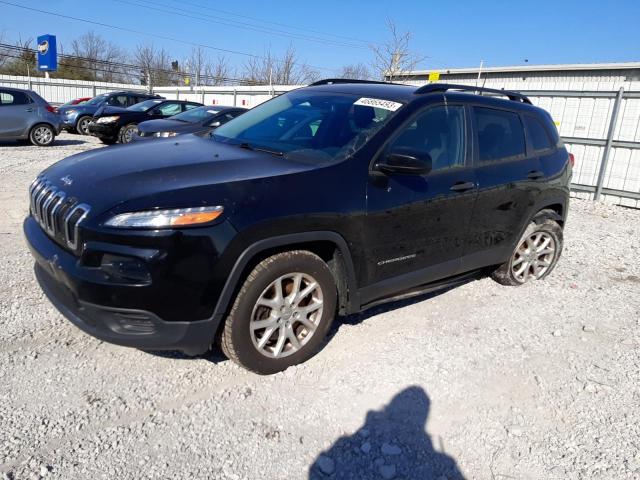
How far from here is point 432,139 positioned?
11.9 feet

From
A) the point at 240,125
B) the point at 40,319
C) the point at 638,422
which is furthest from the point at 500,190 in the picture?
Answer: the point at 40,319

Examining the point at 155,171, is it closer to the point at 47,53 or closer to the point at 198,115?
the point at 198,115

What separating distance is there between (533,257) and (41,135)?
12.9m

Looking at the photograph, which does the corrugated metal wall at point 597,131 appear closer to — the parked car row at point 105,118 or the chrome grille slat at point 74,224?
the parked car row at point 105,118

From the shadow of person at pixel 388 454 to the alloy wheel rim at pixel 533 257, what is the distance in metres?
2.51

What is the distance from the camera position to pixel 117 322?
2.54m

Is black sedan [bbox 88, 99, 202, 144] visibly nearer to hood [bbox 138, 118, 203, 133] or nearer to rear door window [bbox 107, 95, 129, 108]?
hood [bbox 138, 118, 203, 133]

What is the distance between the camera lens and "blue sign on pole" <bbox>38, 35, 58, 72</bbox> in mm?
31719

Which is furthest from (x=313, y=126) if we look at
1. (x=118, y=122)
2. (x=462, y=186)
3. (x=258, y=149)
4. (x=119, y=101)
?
(x=119, y=101)

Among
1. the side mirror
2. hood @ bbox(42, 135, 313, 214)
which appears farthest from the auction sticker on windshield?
hood @ bbox(42, 135, 313, 214)

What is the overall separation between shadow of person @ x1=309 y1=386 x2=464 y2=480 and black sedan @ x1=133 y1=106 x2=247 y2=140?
757cm

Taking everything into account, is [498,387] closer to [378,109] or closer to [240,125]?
[378,109]

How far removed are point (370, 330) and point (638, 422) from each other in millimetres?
1746

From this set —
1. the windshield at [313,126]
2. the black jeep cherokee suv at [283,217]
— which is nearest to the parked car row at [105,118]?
the windshield at [313,126]
